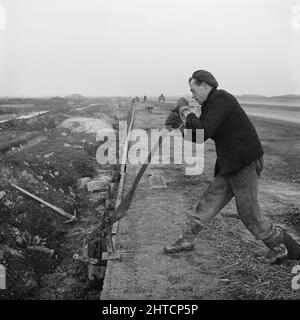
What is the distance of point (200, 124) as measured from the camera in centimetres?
→ 360

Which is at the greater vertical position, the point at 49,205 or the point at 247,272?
the point at 247,272

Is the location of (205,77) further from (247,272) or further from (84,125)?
(84,125)

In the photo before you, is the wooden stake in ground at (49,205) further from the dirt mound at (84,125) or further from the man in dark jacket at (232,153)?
the dirt mound at (84,125)

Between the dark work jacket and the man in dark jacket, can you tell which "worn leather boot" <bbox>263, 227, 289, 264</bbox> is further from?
the dark work jacket

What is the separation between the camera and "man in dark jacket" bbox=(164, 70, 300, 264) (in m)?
3.63

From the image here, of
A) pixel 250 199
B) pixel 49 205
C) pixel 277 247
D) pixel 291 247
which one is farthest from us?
pixel 49 205

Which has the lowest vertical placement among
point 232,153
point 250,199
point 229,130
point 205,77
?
point 250,199

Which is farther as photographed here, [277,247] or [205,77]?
[277,247]

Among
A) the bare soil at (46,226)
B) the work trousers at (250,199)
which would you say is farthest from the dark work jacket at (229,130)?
the bare soil at (46,226)

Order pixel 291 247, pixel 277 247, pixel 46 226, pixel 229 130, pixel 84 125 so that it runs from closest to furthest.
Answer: pixel 229 130 → pixel 277 247 → pixel 291 247 → pixel 46 226 → pixel 84 125

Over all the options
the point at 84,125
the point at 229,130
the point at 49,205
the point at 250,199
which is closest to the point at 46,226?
the point at 49,205

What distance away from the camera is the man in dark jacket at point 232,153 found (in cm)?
363

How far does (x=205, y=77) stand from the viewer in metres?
3.75

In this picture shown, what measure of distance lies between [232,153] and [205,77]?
775mm
